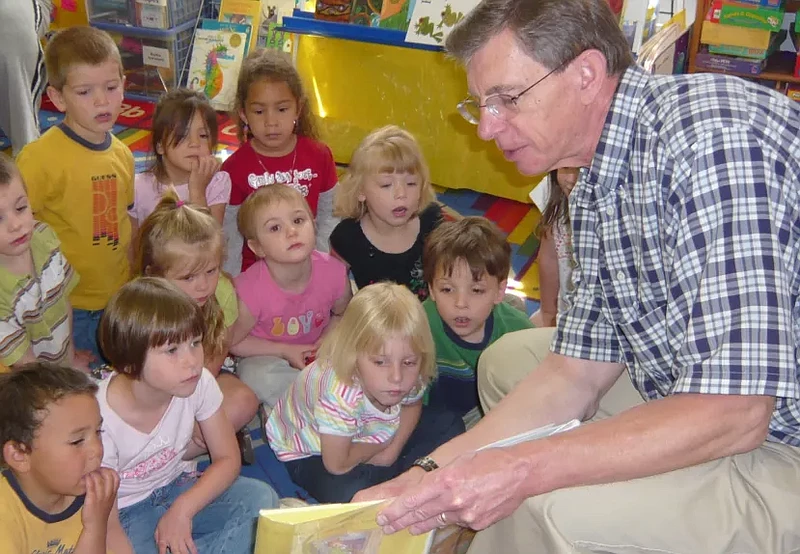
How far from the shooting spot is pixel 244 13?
4.52 meters

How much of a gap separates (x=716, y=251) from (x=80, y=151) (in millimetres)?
1925

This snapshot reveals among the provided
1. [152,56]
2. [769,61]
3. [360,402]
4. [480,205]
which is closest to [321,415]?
[360,402]

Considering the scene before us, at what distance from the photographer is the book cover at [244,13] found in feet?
14.7

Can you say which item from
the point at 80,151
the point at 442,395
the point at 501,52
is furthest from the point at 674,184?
the point at 80,151

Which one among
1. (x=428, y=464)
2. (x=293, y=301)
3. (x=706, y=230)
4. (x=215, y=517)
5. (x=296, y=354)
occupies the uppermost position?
(x=706, y=230)

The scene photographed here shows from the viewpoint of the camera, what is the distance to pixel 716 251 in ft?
3.61

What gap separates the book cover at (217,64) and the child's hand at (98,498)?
3.17m

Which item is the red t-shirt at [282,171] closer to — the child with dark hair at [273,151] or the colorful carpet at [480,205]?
the child with dark hair at [273,151]

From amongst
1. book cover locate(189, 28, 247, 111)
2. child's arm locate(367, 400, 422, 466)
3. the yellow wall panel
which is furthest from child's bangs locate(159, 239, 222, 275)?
book cover locate(189, 28, 247, 111)

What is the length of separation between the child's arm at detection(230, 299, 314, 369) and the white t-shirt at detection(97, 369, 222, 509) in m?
0.45

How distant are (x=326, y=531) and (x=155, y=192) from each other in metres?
1.75

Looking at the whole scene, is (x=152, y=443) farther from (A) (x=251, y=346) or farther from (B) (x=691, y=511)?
(B) (x=691, y=511)

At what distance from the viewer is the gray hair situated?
1267 mm

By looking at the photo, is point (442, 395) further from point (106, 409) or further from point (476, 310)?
point (106, 409)
